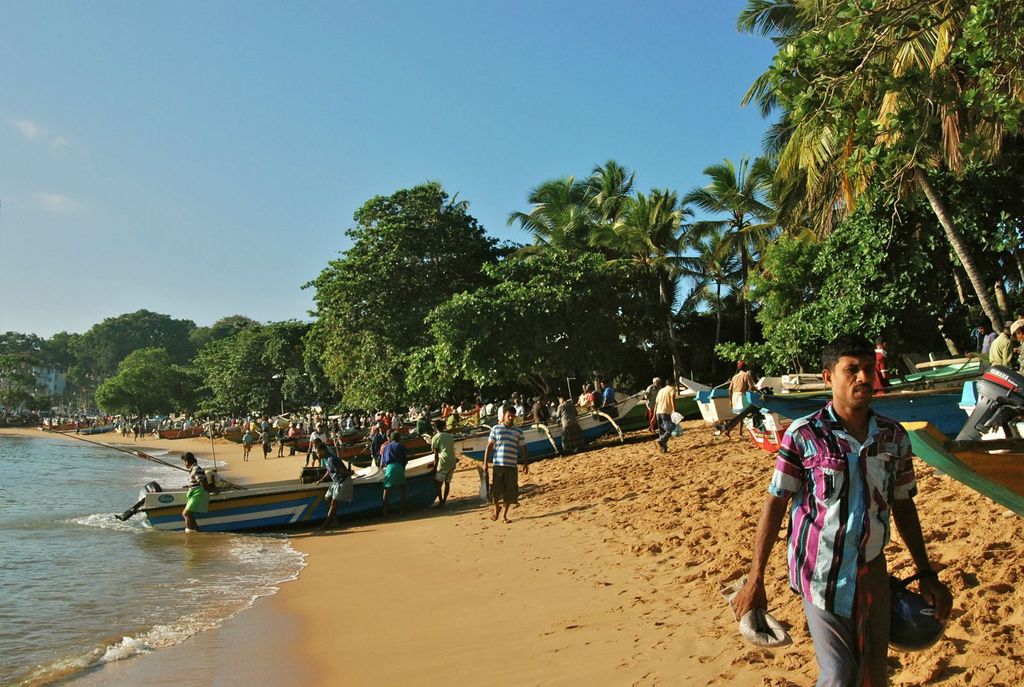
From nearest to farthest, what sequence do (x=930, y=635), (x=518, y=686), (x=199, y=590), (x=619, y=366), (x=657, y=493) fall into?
(x=930, y=635), (x=518, y=686), (x=199, y=590), (x=657, y=493), (x=619, y=366)

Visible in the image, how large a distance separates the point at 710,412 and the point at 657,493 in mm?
5857

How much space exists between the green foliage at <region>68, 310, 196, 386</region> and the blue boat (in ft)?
422

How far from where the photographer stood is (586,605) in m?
6.82

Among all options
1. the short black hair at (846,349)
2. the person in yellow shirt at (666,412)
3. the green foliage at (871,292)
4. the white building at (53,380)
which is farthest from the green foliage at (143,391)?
the short black hair at (846,349)

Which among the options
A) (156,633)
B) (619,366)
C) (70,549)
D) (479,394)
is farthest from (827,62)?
(479,394)

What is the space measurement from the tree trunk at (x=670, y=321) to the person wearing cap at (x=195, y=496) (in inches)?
782

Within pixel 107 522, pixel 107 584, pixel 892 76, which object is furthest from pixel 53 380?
pixel 892 76

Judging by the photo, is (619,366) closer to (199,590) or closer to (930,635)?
(199,590)

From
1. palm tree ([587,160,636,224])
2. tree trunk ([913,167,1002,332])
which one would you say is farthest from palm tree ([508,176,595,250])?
tree trunk ([913,167,1002,332])

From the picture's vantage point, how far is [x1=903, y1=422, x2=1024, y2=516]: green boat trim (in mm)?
4570

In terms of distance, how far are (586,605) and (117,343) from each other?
138139 millimetres

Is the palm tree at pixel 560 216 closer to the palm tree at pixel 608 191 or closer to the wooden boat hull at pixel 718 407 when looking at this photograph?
the palm tree at pixel 608 191

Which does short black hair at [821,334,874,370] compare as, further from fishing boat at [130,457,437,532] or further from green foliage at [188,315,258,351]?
green foliage at [188,315,258,351]

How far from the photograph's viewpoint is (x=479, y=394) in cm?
3394
